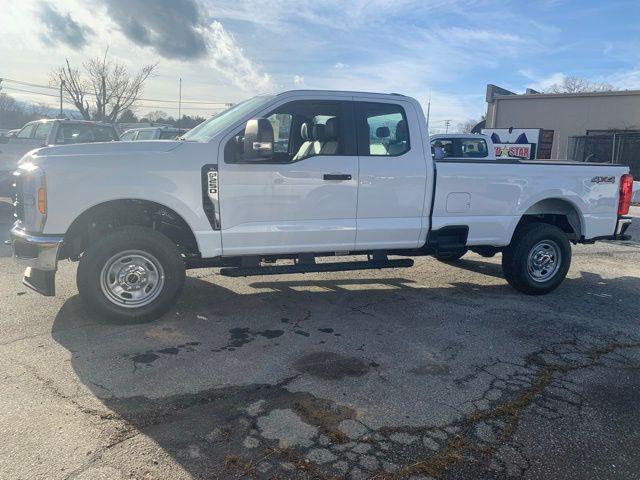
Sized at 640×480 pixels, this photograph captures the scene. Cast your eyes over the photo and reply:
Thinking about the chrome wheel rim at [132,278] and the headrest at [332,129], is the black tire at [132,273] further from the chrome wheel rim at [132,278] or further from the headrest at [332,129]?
the headrest at [332,129]

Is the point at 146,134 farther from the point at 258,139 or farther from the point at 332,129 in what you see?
the point at 258,139

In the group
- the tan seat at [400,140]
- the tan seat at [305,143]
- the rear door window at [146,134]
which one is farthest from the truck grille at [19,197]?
the rear door window at [146,134]

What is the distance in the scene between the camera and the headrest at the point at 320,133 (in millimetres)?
5199

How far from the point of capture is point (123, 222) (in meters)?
4.94

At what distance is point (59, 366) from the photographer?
12.6ft

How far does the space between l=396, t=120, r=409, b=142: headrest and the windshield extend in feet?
4.64

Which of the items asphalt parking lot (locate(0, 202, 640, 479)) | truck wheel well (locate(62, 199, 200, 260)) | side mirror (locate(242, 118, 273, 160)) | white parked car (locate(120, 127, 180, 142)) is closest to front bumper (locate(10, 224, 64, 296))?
truck wheel well (locate(62, 199, 200, 260))

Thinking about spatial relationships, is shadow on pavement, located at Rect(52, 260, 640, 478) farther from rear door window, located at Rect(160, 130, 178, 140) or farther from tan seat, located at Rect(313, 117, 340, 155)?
rear door window, located at Rect(160, 130, 178, 140)

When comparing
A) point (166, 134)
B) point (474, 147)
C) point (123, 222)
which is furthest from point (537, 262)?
point (166, 134)

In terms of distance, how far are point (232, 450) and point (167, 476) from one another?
0.38 m

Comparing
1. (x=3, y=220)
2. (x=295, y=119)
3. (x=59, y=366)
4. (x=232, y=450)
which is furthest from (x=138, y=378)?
(x=3, y=220)

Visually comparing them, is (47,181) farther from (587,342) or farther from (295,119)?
(587,342)

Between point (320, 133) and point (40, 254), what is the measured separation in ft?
9.40

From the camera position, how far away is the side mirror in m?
4.55
